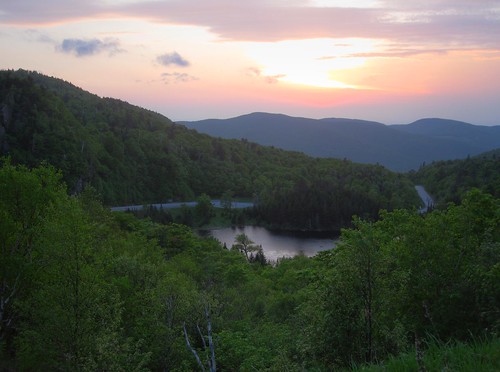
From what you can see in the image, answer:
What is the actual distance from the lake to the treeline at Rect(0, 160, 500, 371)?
69.6 meters

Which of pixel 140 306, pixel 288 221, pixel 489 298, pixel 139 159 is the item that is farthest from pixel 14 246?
pixel 139 159

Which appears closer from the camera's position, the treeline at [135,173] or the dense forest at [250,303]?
the dense forest at [250,303]

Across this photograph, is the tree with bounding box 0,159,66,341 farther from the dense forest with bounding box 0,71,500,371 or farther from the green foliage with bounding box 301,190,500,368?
the green foliage with bounding box 301,190,500,368

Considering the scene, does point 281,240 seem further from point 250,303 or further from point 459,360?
point 459,360

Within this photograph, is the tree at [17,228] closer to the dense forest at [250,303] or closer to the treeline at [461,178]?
the dense forest at [250,303]

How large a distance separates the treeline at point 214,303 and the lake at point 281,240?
69649mm

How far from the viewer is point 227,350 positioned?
71.2 ft

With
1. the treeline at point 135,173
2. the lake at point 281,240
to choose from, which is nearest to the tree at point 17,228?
the lake at point 281,240

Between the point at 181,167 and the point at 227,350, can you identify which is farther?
the point at 181,167

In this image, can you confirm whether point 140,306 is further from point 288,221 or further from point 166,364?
point 288,221

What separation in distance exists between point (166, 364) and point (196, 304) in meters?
3.07

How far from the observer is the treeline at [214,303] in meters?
13.1

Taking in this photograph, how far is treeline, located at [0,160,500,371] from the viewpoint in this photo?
13.1 metres

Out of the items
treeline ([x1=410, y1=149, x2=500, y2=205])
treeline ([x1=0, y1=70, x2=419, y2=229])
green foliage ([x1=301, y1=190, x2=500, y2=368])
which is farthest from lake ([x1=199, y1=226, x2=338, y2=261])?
green foliage ([x1=301, y1=190, x2=500, y2=368])
